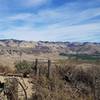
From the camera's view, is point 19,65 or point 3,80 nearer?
point 3,80

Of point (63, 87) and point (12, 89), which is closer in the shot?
point (12, 89)

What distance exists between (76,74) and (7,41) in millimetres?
175610

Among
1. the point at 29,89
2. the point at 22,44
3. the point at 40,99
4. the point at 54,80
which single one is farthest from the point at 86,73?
the point at 22,44

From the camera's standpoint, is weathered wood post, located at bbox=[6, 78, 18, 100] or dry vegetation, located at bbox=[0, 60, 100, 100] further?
weathered wood post, located at bbox=[6, 78, 18, 100]

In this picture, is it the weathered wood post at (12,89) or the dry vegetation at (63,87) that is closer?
the dry vegetation at (63,87)

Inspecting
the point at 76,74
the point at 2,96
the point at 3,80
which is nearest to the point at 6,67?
the point at 76,74

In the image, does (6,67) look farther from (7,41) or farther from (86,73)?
(7,41)

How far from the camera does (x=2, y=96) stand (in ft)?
57.7

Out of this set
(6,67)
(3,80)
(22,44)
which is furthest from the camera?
(22,44)

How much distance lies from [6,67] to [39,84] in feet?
34.9

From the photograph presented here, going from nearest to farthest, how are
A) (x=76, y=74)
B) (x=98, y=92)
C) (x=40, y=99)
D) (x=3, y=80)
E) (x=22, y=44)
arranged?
(x=40, y=99) < (x=98, y=92) < (x=3, y=80) < (x=76, y=74) < (x=22, y=44)

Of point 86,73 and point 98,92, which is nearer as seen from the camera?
point 98,92

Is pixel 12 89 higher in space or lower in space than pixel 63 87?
higher

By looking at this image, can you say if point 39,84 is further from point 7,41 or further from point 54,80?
point 7,41
